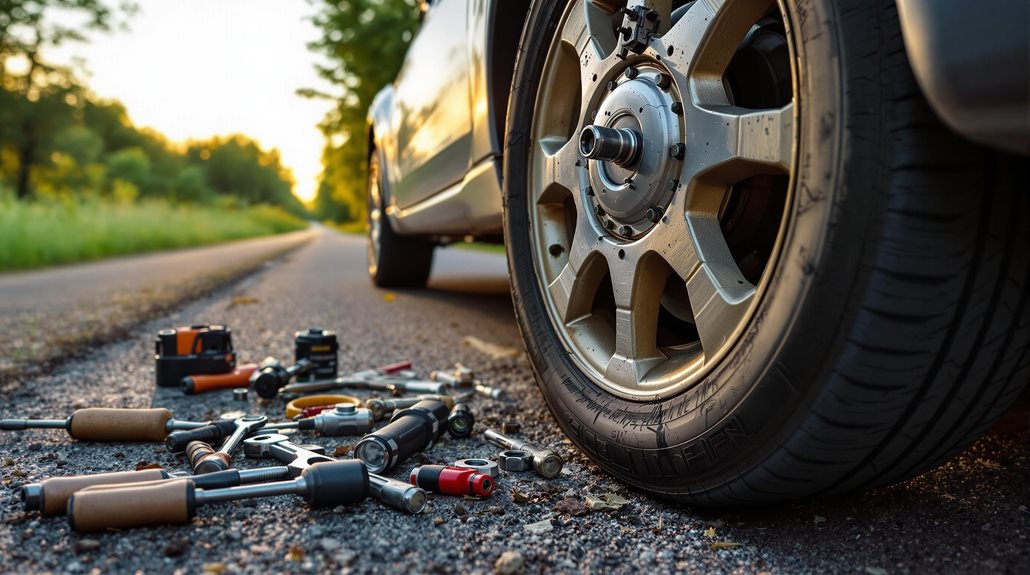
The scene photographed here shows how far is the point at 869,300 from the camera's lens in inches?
37.6

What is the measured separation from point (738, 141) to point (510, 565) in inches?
30.5

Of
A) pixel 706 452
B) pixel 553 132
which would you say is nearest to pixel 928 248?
pixel 706 452

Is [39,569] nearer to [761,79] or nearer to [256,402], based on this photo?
[256,402]

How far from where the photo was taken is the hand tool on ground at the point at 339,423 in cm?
183

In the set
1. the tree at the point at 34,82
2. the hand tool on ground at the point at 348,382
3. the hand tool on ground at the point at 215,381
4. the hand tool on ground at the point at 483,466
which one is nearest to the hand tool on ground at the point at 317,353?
the hand tool on ground at the point at 348,382

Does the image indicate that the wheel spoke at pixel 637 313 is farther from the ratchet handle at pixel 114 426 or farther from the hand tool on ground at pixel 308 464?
the ratchet handle at pixel 114 426

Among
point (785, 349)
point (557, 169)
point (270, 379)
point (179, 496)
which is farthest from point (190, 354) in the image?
point (785, 349)

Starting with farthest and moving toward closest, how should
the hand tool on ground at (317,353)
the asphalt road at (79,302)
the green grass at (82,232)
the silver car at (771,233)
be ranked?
the green grass at (82,232) → the asphalt road at (79,302) → the hand tool on ground at (317,353) → the silver car at (771,233)

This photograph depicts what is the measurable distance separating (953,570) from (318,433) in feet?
4.52

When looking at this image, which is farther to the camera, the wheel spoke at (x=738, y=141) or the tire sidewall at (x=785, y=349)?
the wheel spoke at (x=738, y=141)

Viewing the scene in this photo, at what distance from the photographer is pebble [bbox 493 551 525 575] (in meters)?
1.08

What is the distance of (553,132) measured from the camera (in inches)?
69.6

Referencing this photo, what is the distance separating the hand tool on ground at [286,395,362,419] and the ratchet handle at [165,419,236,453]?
29 centimetres

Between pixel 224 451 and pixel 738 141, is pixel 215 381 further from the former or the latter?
pixel 738 141
